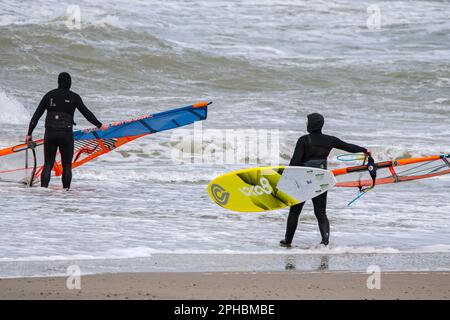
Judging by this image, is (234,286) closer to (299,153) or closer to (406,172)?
(299,153)

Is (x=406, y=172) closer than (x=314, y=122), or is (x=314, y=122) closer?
(x=314, y=122)

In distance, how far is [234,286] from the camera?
5.37 meters

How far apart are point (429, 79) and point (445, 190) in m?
12.0

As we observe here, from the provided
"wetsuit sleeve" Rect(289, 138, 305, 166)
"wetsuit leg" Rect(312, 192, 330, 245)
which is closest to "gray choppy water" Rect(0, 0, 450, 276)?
"wetsuit leg" Rect(312, 192, 330, 245)

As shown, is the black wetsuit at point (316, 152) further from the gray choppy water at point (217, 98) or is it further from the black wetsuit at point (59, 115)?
the black wetsuit at point (59, 115)


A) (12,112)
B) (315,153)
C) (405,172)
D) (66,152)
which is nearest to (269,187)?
(315,153)

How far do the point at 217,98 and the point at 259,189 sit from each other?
11775 mm

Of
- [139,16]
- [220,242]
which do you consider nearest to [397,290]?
[220,242]

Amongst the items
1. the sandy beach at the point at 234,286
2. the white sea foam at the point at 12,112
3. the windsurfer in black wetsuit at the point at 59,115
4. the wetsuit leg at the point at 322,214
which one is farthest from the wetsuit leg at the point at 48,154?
the white sea foam at the point at 12,112

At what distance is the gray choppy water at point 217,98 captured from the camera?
7.66m

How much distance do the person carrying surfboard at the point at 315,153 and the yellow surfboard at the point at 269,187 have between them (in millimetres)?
80

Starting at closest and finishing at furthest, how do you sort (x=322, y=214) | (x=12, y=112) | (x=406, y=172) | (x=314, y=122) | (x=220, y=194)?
(x=314, y=122)
(x=322, y=214)
(x=220, y=194)
(x=406, y=172)
(x=12, y=112)

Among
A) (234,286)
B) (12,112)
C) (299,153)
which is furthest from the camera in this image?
(12,112)
